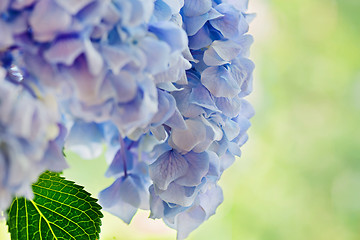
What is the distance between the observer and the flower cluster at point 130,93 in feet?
0.73

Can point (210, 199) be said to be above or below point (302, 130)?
above

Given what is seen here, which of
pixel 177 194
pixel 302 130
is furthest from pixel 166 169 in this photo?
pixel 302 130

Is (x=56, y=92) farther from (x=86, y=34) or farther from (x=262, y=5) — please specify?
(x=262, y=5)

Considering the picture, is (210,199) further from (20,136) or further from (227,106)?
(20,136)

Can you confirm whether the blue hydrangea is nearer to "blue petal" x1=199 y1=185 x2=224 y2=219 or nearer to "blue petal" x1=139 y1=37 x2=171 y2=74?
"blue petal" x1=139 y1=37 x2=171 y2=74

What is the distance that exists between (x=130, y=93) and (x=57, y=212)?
15 centimetres

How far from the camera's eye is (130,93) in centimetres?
24

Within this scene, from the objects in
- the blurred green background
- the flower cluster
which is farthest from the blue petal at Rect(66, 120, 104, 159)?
the blurred green background

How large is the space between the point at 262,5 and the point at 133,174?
4.01 feet

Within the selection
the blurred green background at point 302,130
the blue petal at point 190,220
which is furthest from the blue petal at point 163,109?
the blurred green background at point 302,130

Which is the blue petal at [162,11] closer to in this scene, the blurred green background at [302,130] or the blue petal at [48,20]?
the blue petal at [48,20]

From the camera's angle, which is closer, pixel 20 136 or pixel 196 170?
pixel 20 136

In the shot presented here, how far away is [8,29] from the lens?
0.22 m

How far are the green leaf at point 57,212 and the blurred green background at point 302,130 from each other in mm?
1105
